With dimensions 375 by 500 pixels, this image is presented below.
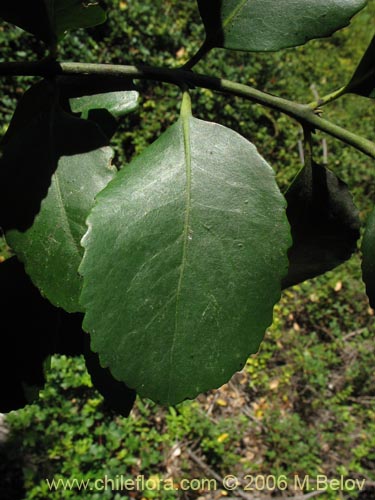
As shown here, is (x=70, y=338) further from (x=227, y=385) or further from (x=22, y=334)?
(x=227, y=385)

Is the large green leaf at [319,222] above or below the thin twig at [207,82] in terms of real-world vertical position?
below

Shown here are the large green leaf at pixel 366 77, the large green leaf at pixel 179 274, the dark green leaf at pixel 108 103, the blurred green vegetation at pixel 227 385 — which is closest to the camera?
the large green leaf at pixel 179 274

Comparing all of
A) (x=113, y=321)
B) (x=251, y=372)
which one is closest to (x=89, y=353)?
(x=113, y=321)

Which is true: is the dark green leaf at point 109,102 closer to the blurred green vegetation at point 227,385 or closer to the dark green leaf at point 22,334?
the dark green leaf at point 22,334

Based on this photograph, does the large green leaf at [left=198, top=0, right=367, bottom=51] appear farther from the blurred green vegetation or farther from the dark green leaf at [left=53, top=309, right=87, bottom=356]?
the blurred green vegetation

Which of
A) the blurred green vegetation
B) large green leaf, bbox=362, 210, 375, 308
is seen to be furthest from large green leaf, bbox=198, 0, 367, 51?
the blurred green vegetation

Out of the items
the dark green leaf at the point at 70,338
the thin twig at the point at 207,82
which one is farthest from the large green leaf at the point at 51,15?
the dark green leaf at the point at 70,338

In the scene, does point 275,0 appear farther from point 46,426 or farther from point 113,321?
point 46,426
